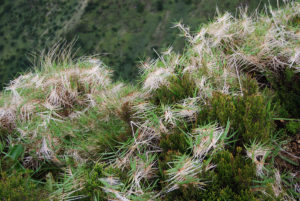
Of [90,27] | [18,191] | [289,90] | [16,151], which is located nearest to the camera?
[18,191]

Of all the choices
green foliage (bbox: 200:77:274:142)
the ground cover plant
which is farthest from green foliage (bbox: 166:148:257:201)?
green foliage (bbox: 200:77:274:142)

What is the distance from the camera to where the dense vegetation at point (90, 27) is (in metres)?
22.8

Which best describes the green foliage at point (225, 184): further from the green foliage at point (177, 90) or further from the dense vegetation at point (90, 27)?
the dense vegetation at point (90, 27)

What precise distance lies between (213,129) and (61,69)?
3.08 metres

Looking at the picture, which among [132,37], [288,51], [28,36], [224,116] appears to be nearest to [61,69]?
[224,116]

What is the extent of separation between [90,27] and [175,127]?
82.6 feet

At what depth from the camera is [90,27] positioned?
86.4 feet

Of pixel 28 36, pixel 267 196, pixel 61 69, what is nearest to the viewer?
pixel 267 196

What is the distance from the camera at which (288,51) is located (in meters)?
3.26

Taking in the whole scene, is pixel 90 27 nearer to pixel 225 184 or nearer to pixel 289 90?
pixel 289 90

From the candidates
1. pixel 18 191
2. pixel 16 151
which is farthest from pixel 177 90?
pixel 16 151

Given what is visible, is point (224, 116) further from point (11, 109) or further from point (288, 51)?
point (11, 109)

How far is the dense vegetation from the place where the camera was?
22781mm

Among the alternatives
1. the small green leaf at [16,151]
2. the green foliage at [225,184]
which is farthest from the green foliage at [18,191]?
the green foliage at [225,184]
